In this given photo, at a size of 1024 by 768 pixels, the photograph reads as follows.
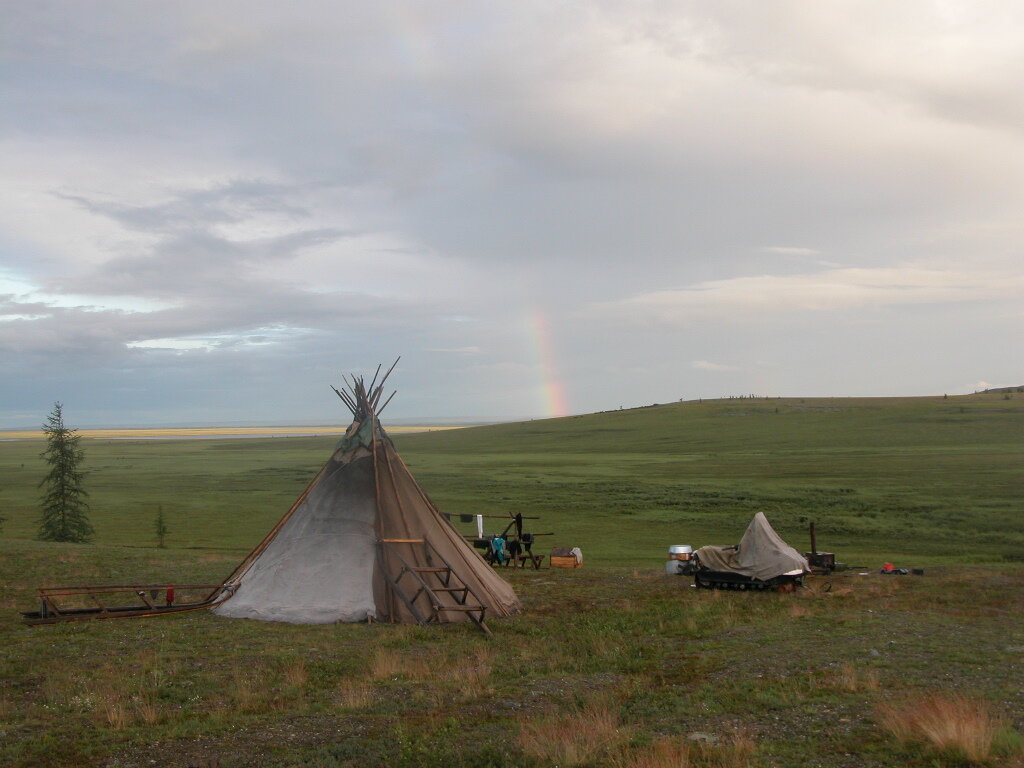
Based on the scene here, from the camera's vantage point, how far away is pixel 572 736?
29.0ft

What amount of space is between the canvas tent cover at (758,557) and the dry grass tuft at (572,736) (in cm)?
1290

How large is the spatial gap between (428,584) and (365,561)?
1.60m

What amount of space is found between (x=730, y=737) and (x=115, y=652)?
10856 mm

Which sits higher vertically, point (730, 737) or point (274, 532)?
point (274, 532)

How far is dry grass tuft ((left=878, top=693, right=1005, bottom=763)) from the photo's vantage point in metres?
7.89

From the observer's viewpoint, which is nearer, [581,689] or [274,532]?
[581,689]

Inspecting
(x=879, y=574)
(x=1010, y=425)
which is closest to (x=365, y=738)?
(x=879, y=574)

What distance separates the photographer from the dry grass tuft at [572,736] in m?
8.30

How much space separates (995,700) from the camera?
10055 millimetres

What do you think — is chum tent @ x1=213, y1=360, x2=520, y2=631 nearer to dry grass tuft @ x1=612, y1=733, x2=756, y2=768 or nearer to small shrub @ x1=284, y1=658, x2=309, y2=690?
small shrub @ x1=284, y1=658, x2=309, y2=690

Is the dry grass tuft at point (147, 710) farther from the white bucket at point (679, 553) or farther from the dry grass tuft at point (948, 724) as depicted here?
the white bucket at point (679, 553)

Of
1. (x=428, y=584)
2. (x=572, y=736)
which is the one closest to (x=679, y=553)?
(x=428, y=584)

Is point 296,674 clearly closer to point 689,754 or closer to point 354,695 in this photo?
point 354,695

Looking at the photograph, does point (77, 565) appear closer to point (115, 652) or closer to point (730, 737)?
point (115, 652)
